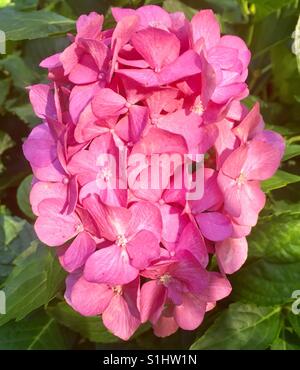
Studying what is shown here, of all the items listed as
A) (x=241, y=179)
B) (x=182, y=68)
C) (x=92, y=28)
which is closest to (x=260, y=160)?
(x=241, y=179)

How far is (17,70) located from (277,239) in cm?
83

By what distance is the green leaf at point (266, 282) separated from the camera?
2.73ft

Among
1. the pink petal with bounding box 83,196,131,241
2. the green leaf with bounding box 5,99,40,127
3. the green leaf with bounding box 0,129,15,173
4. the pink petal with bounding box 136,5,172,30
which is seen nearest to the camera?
the pink petal with bounding box 83,196,131,241

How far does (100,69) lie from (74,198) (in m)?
0.15

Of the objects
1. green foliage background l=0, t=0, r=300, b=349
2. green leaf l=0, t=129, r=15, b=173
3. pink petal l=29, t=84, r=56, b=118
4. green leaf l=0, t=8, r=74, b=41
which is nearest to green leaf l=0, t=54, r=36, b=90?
green foliage background l=0, t=0, r=300, b=349

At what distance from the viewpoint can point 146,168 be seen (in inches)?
27.0

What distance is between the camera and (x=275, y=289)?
0.85m

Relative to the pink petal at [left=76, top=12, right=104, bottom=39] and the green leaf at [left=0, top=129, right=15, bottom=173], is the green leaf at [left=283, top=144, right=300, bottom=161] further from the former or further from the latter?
the green leaf at [left=0, top=129, right=15, bottom=173]

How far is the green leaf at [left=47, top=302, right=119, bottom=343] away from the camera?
0.99 meters

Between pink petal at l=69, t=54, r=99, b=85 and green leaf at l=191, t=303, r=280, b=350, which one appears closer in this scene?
pink petal at l=69, t=54, r=99, b=85

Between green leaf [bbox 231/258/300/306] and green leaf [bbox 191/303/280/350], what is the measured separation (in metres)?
0.04

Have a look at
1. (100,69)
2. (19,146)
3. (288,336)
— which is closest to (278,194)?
(288,336)

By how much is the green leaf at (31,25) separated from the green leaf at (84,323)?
0.42 m
